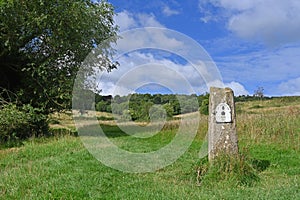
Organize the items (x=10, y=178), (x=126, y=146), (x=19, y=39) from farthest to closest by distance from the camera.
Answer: (x=19, y=39) → (x=126, y=146) → (x=10, y=178)

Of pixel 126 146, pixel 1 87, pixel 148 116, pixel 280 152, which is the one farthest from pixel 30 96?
pixel 280 152

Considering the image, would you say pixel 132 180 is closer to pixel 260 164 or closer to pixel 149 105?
pixel 260 164

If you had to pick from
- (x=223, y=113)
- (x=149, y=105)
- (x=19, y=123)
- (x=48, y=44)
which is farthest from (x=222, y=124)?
(x=48, y=44)

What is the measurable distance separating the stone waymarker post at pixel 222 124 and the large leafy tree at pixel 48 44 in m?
8.89

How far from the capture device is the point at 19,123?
1401 cm

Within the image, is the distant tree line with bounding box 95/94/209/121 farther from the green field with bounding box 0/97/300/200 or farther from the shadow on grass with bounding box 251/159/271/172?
the shadow on grass with bounding box 251/159/271/172

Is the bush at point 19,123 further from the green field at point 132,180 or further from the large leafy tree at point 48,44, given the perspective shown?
the green field at point 132,180

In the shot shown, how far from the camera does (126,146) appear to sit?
10.9 m

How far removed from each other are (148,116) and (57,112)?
15.2 ft

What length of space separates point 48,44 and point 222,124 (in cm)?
1060

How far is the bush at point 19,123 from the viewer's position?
13344 millimetres

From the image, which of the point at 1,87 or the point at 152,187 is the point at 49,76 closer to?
the point at 1,87

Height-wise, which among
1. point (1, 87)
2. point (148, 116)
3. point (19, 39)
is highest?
point (19, 39)

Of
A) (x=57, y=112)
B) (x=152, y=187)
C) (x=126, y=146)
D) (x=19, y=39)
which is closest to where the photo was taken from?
(x=152, y=187)
